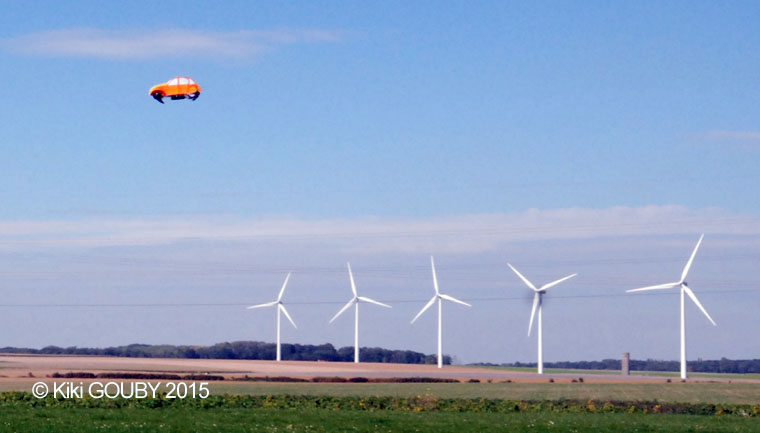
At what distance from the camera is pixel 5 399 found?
6006cm

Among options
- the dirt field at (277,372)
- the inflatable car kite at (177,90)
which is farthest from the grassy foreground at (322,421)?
the dirt field at (277,372)

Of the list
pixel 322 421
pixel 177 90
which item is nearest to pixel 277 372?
pixel 177 90

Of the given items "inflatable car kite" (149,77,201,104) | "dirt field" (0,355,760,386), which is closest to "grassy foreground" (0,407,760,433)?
"inflatable car kite" (149,77,201,104)

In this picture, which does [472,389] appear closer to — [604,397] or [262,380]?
[604,397]

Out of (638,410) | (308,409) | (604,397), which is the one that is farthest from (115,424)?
(604,397)

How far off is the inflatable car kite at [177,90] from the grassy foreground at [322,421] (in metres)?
21.6

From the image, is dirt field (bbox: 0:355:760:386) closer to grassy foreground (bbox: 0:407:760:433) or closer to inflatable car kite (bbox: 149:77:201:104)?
inflatable car kite (bbox: 149:77:201:104)

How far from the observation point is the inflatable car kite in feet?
221

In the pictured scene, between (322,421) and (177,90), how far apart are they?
27.1 meters

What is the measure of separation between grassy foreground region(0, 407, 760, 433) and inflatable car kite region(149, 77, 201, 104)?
70.8ft

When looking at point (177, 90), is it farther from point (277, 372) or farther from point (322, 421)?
point (277, 372)

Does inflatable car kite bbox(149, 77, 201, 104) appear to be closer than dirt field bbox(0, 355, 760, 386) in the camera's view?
Yes

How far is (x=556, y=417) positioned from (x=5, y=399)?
31.1m

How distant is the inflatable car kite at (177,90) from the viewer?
67.3m
